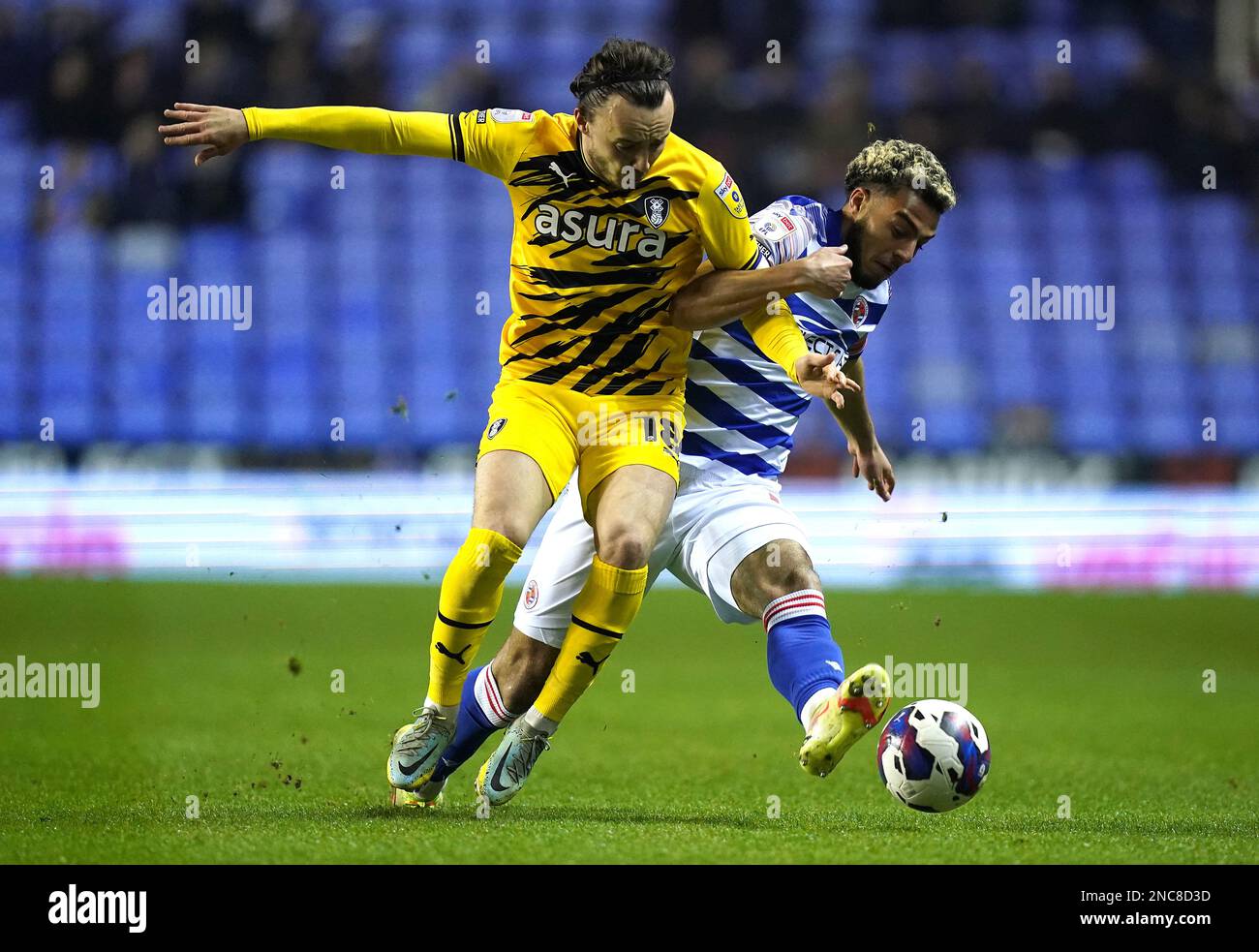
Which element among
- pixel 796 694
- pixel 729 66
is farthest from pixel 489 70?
pixel 796 694

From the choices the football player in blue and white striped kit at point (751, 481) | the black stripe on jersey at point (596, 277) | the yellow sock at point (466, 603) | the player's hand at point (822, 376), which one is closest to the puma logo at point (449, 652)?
the yellow sock at point (466, 603)

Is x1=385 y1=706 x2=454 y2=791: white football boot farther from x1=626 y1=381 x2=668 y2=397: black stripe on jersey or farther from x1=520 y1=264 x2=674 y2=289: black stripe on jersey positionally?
x1=520 y1=264 x2=674 y2=289: black stripe on jersey

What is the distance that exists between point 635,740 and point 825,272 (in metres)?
2.45

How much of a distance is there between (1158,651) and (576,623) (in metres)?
5.69

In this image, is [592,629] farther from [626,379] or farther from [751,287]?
[751,287]

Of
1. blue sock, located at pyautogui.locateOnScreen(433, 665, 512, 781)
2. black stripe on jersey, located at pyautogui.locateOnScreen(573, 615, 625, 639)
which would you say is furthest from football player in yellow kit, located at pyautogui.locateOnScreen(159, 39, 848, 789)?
blue sock, located at pyautogui.locateOnScreen(433, 665, 512, 781)

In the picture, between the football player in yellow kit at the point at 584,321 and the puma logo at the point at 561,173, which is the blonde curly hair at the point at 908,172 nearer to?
the football player in yellow kit at the point at 584,321

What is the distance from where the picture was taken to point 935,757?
381 cm

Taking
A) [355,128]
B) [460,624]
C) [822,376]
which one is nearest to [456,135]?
[355,128]

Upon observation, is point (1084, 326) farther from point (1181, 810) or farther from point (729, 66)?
point (1181, 810)

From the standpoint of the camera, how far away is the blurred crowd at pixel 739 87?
1258 centimetres

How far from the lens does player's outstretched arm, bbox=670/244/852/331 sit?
418cm

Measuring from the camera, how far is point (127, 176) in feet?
40.8

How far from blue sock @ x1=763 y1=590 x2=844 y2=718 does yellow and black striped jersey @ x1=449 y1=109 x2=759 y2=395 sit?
2.39 ft
